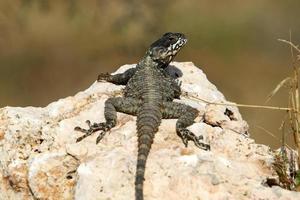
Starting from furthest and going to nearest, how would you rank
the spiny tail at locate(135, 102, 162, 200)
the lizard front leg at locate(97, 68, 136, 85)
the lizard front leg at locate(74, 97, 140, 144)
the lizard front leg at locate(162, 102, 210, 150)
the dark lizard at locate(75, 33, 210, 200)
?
1. the lizard front leg at locate(97, 68, 136, 85)
2. the lizard front leg at locate(74, 97, 140, 144)
3. the lizard front leg at locate(162, 102, 210, 150)
4. the dark lizard at locate(75, 33, 210, 200)
5. the spiny tail at locate(135, 102, 162, 200)

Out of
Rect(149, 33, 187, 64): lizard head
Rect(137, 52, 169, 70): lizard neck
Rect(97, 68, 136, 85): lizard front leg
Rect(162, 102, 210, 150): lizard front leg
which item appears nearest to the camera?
Rect(162, 102, 210, 150): lizard front leg

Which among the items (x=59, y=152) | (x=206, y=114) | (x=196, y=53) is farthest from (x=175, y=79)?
(x=196, y=53)

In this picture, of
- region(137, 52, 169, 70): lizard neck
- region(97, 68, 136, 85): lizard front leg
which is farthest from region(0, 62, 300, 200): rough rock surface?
region(137, 52, 169, 70): lizard neck

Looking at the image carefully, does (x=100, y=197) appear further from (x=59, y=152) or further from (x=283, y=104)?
(x=283, y=104)

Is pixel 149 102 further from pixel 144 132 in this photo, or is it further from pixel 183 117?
pixel 144 132

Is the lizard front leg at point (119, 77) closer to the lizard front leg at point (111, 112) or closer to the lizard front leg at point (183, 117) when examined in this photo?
the lizard front leg at point (111, 112)

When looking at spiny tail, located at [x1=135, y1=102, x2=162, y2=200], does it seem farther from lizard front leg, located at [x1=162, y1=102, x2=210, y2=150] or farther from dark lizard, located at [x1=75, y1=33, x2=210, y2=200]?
lizard front leg, located at [x1=162, y1=102, x2=210, y2=150]
